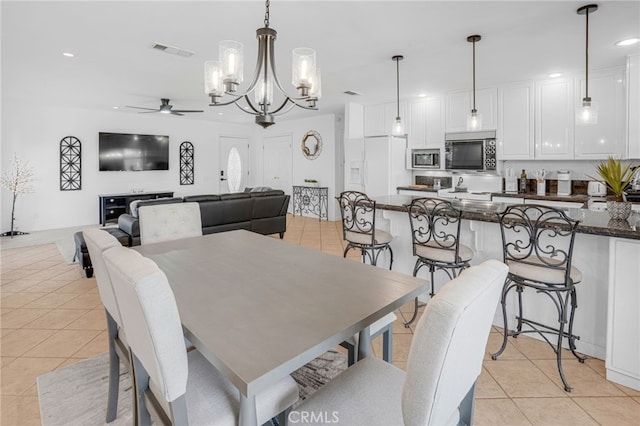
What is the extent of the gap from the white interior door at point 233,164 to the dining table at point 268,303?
7660 millimetres

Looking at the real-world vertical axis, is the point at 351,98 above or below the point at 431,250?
above

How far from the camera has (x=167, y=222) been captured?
258 cm

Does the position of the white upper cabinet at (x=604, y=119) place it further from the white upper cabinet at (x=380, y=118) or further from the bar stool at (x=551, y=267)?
the bar stool at (x=551, y=267)

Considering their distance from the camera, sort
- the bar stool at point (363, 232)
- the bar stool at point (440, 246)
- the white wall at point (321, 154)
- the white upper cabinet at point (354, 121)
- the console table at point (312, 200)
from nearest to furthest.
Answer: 1. the bar stool at point (440, 246)
2. the bar stool at point (363, 232)
3. the white upper cabinet at point (354, 121)
4. the white wall at point (321, 154)
5. the console table at point (312, 200)

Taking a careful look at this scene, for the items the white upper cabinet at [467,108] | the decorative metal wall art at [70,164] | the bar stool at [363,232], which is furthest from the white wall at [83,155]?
the bar stool at [363,232]

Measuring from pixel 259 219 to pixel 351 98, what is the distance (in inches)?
105

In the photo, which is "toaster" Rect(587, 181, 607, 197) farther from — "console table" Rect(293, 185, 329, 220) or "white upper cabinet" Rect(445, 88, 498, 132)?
"console table" Rect(293, 185, 329, 220)

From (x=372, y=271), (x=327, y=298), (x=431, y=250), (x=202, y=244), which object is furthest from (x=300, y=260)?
(x=431, y=250)

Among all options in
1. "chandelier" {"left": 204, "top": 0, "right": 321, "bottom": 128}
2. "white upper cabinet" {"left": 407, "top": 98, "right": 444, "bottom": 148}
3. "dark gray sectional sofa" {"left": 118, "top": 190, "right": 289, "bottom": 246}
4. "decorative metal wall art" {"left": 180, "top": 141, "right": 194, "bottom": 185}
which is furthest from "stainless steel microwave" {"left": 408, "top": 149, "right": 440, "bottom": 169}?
"decorative metal wall art" {"left": 180, "top": 141, "right": 194, "bottom": 185}

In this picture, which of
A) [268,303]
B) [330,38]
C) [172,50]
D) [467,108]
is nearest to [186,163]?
[172,50]

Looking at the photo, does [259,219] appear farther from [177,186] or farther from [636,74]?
[636,74]

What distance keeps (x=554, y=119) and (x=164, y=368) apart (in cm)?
531

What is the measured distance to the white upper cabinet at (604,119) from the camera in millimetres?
4070

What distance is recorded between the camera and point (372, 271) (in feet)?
5.51
